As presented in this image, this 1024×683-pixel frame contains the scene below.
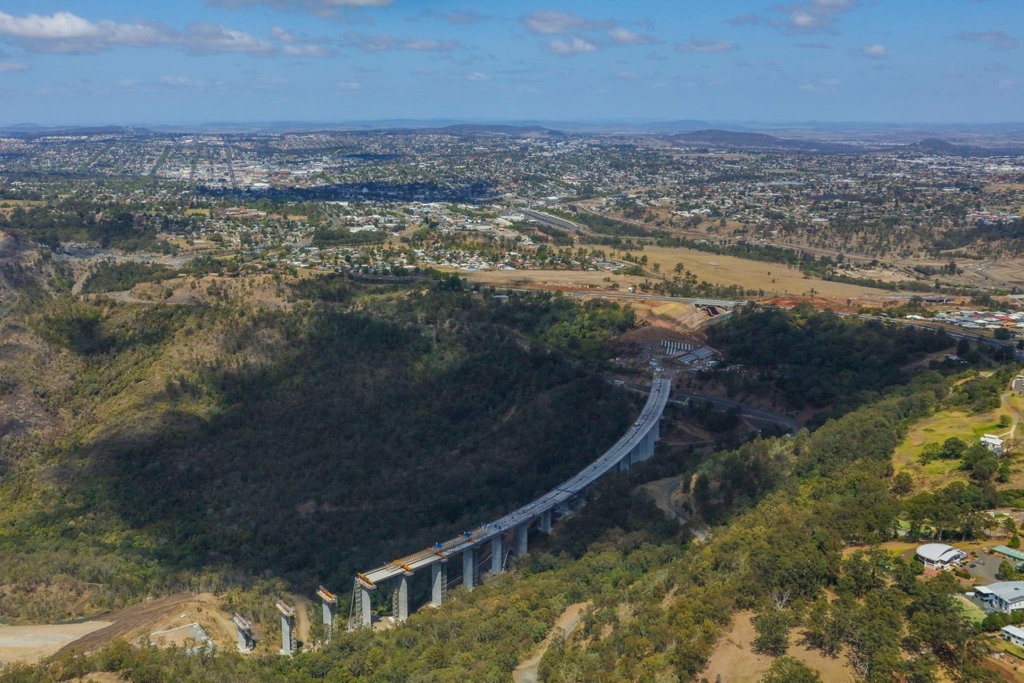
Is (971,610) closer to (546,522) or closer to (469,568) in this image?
(469,568)

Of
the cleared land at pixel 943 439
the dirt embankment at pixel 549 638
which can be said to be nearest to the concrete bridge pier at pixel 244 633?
the dirt embankment at pixel 549 638

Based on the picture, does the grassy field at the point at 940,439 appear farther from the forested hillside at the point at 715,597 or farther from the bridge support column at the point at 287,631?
the bridge support column at the point at 287,631

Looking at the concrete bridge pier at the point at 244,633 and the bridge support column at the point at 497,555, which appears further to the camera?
the bridge support column at the point at 497,555

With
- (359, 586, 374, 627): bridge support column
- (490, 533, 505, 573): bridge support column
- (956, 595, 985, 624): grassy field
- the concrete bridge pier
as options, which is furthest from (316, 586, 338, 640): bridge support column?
(956, 595, 985, 624): grassy field

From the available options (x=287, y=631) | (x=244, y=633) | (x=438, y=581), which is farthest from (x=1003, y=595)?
(x=244, y=633)

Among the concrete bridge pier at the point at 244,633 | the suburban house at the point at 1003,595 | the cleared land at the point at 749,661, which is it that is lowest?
the concrete bridge pier at the point at 244,633

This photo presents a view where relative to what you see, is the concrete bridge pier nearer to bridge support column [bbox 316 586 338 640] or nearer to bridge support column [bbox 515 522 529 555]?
bridge support column [bbox 316 586 338 640]
